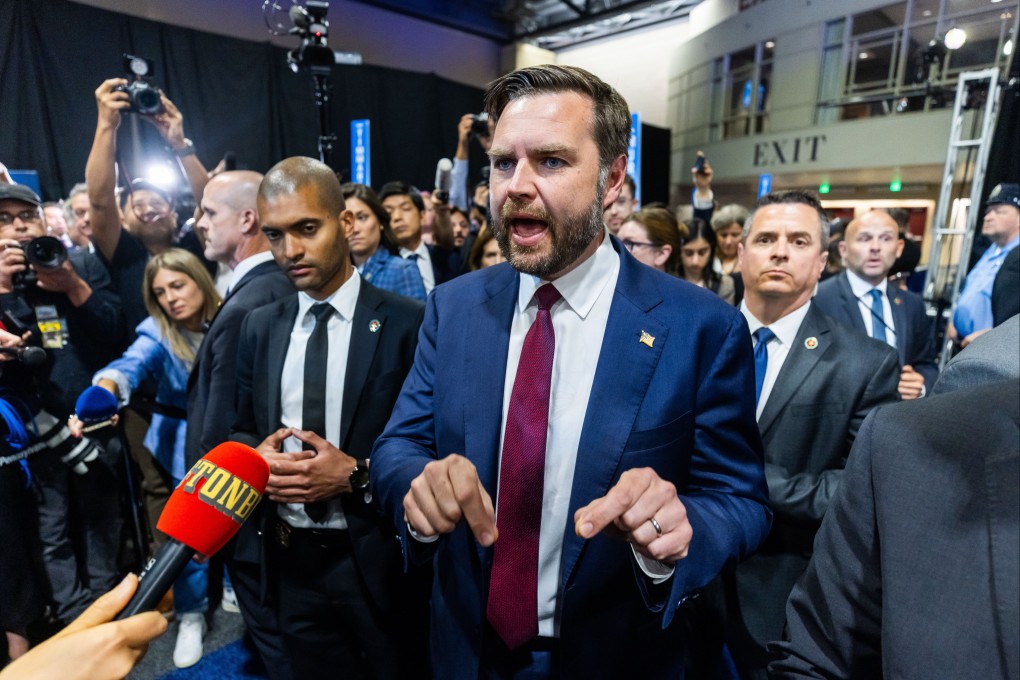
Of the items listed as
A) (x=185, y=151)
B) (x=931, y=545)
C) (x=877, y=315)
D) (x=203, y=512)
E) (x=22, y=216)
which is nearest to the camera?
(x=931, y=545)

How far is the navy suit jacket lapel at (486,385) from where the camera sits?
3.76 feet

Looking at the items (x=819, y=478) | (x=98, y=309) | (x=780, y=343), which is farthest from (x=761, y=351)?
(x=98, y=309)

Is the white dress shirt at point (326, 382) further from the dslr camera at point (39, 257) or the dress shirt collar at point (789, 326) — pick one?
the dress shirt collar at point (789, 326)

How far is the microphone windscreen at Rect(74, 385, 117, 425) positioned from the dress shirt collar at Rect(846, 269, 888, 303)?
12.6 ft

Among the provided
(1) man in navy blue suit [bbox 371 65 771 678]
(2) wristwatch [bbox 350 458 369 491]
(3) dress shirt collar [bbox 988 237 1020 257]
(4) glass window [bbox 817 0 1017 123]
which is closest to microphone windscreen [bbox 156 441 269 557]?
(1) man in navy blue suit [bbox 371 65 771 678]

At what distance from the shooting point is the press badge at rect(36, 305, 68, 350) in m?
2.06

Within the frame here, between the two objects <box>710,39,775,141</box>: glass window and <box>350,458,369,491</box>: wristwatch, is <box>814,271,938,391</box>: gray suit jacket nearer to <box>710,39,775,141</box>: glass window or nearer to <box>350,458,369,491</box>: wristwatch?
<box>710,39,775,141</box>: glass window

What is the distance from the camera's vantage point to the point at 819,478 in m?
1.64

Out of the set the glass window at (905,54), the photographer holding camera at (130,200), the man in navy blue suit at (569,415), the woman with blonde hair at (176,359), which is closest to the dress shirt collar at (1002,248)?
the glass window at (905,54)

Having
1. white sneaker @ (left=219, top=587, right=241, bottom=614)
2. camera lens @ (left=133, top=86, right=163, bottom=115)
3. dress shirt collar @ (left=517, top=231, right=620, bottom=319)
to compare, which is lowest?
white sneaker @ (left=219, top=587, right=241, bottom=614)

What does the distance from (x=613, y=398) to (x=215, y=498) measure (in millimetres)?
811

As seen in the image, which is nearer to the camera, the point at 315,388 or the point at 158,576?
the point at 158,576

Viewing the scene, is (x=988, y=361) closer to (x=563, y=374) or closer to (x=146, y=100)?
(x=563, y=374)

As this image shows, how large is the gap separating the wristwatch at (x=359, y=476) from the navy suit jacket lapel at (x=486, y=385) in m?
0.60
